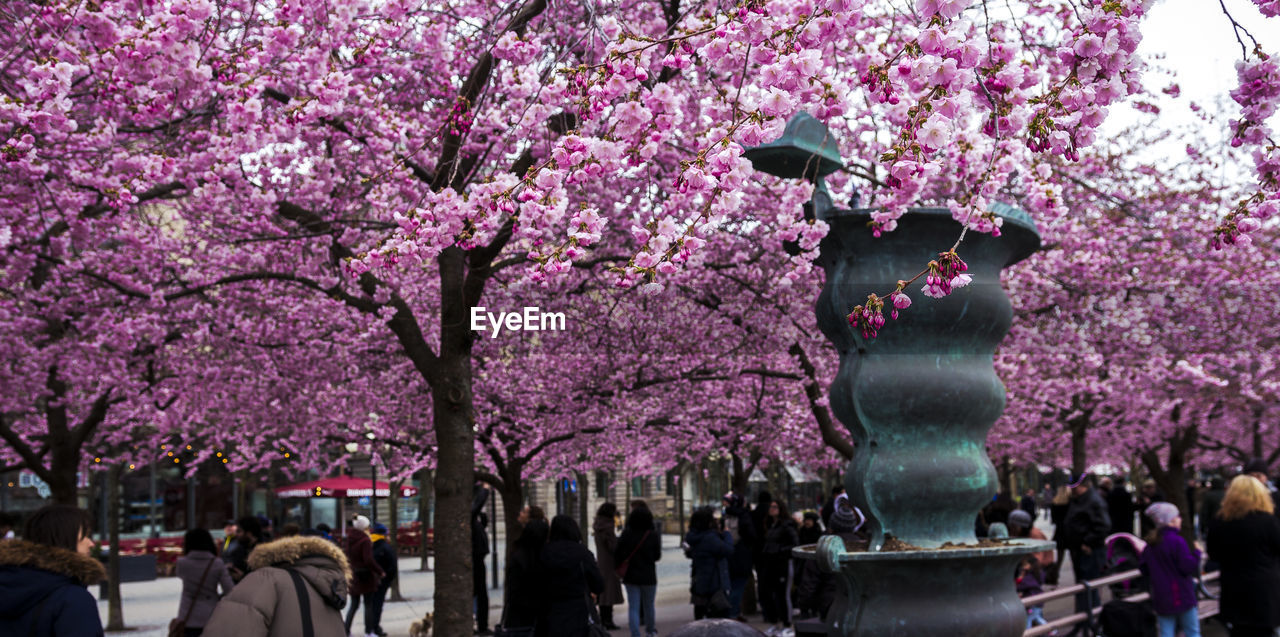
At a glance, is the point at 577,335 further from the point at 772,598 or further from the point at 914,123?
the point at 914,123

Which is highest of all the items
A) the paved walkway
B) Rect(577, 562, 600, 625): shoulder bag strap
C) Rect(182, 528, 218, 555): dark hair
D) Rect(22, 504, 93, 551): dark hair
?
Rect(22, 504, 93, 551): dark hair

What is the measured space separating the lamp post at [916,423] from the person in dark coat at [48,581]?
10.2 ft

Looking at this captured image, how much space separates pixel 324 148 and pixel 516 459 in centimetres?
723

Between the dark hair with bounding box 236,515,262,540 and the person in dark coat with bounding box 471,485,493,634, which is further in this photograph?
the person in dark coat with bounding box 471,485,493,634

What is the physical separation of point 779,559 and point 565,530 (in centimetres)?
629

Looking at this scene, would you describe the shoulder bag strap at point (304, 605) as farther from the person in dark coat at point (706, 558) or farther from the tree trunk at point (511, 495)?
the tree trunk at point (511, 495)

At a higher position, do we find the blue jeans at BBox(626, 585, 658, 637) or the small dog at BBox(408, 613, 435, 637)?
the blue jeans at BBox(626, 585, 658, 637)

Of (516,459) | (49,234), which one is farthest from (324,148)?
(516,459)

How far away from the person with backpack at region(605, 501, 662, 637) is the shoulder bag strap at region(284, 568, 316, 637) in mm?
8497

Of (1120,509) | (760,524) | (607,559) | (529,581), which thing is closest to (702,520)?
(607,559)

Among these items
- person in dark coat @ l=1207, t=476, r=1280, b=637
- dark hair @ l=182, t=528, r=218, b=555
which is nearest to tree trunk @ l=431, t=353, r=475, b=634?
dark hair @ l=182, t=528, r=218, b=555

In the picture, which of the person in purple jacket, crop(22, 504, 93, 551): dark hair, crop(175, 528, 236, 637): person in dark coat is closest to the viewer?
crop(22, 504, 93, 551): dark hair

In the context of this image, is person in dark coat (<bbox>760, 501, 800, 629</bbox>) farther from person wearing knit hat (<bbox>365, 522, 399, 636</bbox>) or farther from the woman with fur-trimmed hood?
the woman with fur-trimmed hood

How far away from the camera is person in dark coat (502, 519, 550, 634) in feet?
30.2
